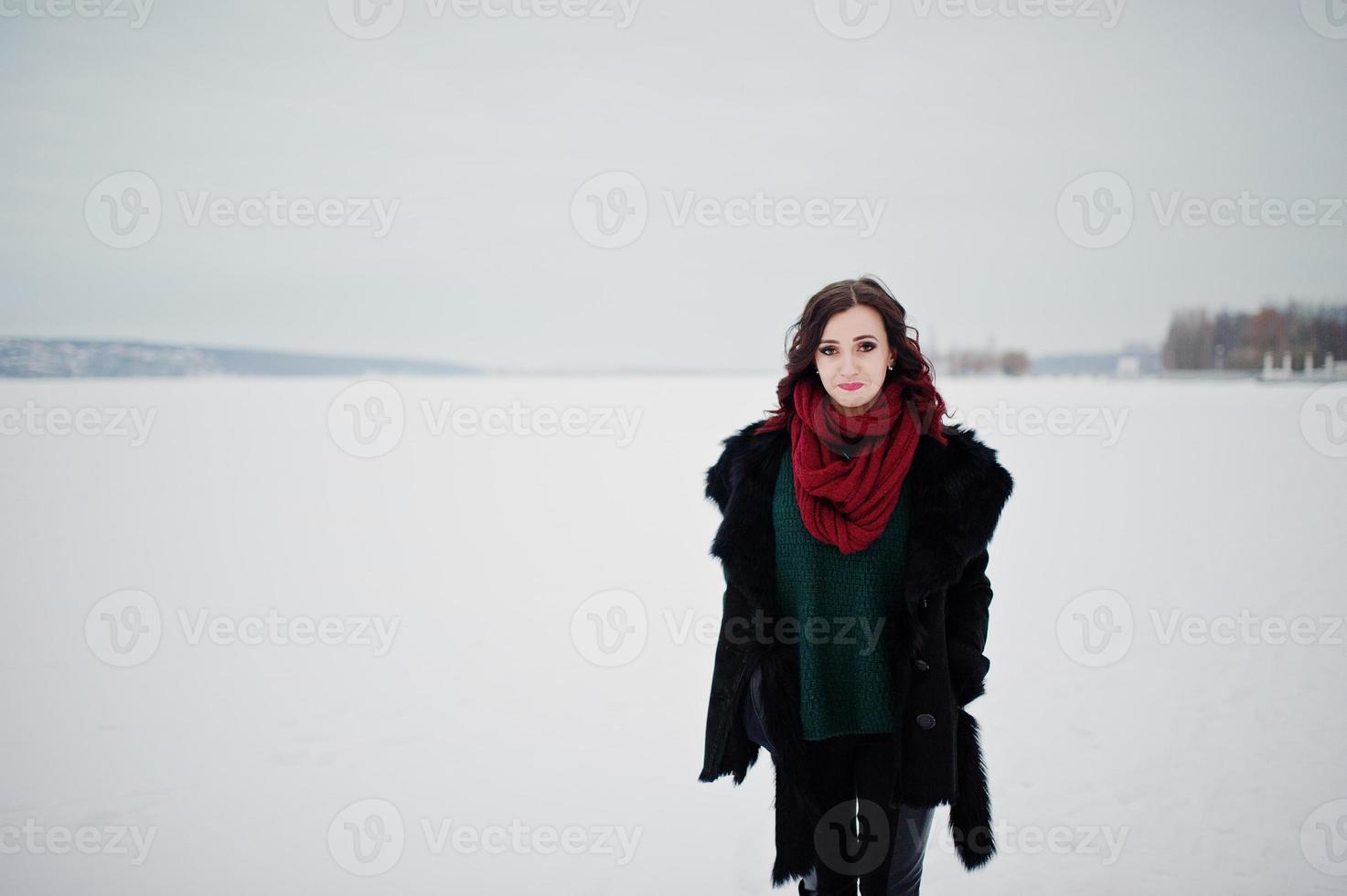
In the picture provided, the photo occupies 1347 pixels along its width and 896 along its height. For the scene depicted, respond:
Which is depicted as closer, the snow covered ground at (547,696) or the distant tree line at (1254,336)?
the snow covered ground at (547,696)

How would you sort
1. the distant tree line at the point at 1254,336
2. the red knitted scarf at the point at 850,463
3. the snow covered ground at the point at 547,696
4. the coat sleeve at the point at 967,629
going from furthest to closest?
the distant tree line at the point at 1254,336 < the snow covered ground at the point at 547,696 < the coat sleeve at the point at 967,629 < the red knitted scarf at the point at 850,463

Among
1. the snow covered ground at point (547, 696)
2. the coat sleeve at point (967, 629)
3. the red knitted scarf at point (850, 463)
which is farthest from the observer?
the snow covered ground at point (547, 696)

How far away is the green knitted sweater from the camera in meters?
2.08

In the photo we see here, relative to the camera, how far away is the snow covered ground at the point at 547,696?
315 centimetres

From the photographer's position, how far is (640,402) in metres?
27.8

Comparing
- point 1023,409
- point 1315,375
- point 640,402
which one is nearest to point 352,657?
point 1023,409

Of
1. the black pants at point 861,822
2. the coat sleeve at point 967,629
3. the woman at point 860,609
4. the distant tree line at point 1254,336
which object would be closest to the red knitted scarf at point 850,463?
the woman at point 860,609

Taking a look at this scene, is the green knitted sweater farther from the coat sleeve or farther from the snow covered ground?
the snow covered ground

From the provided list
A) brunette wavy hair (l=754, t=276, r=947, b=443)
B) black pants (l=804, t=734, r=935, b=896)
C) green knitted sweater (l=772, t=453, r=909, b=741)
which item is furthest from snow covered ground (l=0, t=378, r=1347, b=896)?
brunette wavy hair (l=754, t=276, r=947, b=443)

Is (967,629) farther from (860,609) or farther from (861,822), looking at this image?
(861,822)

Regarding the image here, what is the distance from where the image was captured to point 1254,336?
3931 centimetres

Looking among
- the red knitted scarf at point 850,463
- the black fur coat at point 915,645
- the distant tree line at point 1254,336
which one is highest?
the distant tree line at point 1254,336

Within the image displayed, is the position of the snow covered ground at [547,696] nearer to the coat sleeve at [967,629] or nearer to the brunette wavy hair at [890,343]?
the coat sleeve at [967,629]

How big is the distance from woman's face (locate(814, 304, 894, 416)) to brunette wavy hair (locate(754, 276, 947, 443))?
0.08 ft
